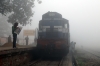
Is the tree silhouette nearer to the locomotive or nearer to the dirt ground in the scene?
the locomotive

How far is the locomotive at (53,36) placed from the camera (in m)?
16.7

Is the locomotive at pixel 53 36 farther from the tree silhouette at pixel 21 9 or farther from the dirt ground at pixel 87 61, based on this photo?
the tree silhouette at pixel 21 9

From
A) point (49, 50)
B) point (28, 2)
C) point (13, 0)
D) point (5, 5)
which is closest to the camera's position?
point (49, 50)

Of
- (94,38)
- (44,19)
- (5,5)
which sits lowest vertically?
(94,38)

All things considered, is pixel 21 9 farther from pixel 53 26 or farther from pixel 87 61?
pixel 87 61

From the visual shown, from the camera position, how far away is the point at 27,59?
51.3 feet

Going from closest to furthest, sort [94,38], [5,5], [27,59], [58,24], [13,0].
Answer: [27,59] → [58,24] → [5,5] → [13,0] → [94,38]

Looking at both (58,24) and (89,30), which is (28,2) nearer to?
(58,24)

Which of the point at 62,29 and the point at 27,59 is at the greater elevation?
the point at 62,29

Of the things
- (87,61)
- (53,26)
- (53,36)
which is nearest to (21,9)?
(53,26)

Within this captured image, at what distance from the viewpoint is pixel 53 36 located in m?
17.5

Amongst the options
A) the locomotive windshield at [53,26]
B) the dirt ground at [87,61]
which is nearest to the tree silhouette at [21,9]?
the locomotive windshield at [53,26]

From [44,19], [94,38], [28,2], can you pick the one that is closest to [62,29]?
[44,19]

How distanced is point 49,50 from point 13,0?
13927 millimetres
